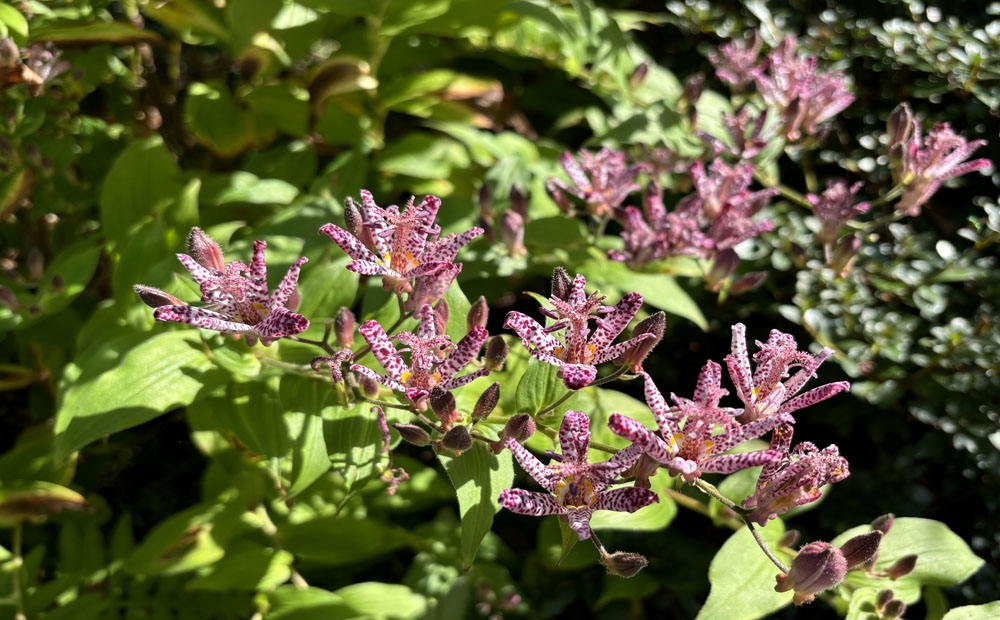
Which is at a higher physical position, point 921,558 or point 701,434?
point 701,434

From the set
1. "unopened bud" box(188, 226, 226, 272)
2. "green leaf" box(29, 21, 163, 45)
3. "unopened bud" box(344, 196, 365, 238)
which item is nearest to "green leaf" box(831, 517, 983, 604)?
"unopened bud" box(344, 196, 365, 238)

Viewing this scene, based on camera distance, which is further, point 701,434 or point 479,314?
point 479,314

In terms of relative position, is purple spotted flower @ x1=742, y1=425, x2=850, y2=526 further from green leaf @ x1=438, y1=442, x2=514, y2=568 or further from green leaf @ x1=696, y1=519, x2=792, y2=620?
green leaf @ x1=438, y1=442, x2=514, y2=568

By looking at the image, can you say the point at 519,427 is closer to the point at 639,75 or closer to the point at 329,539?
the point at 329,539

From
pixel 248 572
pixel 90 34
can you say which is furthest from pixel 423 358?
pixel 90 34

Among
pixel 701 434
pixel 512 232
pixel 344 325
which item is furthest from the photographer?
pixel 512 232

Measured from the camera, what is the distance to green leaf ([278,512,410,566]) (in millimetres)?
1301

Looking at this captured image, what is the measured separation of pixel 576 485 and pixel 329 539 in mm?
669

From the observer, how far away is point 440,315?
86 centimetres

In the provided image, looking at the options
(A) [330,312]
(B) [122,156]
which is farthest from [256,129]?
(A) [330,312]

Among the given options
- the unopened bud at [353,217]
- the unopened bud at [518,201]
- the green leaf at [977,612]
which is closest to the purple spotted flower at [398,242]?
the unopened bud at [353,217]

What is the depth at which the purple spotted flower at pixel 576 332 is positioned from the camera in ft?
2.50

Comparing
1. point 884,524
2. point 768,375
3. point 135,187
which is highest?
point 768,375

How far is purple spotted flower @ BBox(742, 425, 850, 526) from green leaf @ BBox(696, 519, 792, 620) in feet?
0.39
